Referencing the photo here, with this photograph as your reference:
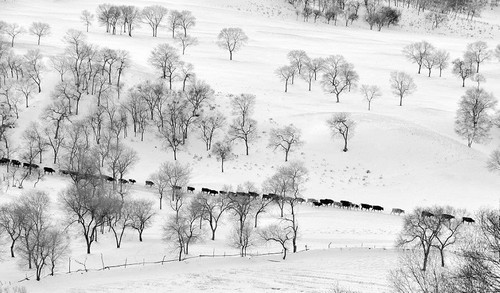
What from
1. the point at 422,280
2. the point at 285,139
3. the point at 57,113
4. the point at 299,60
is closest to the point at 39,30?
the point at 57,113

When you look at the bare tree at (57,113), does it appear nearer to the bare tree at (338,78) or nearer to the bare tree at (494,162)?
the bare tree at (338,78)

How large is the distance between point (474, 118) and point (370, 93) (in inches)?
1008

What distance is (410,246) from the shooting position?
66.8m

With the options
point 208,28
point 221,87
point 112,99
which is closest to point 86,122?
point 112,99

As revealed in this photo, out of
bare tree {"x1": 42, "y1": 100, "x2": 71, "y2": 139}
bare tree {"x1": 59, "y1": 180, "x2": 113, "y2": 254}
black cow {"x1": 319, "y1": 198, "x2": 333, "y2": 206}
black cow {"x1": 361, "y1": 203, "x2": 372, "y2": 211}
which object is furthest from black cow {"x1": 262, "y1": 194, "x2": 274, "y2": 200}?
bare tree {"x1": 42, "y1": 100, "x2": 71, "y2": 139}

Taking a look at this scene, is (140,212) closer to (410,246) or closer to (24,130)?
(410,246)

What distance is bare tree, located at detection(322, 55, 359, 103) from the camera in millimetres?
114875

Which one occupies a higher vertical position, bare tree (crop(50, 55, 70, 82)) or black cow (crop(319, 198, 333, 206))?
bare tree (crop(50, 55, 70, 82))

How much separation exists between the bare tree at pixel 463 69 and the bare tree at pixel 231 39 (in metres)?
51.8

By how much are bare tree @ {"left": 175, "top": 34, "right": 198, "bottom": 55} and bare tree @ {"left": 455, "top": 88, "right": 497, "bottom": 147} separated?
68.6 m

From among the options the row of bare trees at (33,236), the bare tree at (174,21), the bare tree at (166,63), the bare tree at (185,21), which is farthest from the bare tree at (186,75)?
the row of bare trees at (33,236)

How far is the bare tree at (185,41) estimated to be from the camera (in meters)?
136

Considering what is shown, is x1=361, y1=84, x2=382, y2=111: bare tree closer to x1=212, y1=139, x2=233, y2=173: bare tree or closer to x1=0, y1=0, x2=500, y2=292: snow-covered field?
x1=0, y1=0, x2=500, y2=292: snow-covered field

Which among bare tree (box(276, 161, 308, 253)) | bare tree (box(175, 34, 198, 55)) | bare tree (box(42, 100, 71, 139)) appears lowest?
bare tree (box(276, 161, 308, 253))
